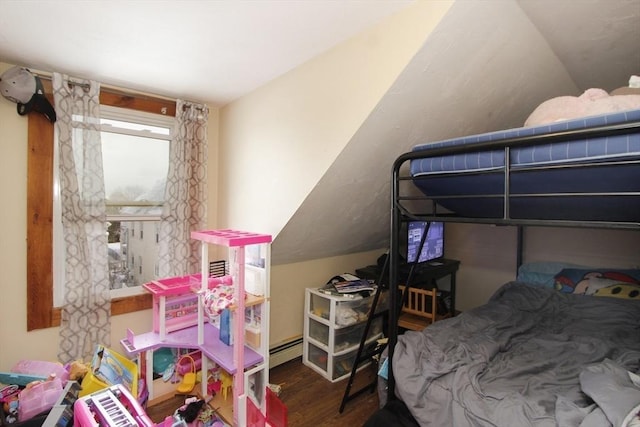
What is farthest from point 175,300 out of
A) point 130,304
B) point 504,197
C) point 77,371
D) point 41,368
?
point 504,197

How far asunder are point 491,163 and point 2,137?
255 cm

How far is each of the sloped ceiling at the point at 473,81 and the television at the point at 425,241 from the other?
0.53 metres

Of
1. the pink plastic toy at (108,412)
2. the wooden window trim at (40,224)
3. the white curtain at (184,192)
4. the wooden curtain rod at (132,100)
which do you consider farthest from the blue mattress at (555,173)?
the wooden window trim at (40,224)

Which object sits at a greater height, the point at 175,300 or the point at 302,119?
the point at 302,119

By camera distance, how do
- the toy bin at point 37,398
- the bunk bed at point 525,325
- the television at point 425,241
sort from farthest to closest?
the television at point 425,241
the toy bin at point 37,398
the bunk bed at point 525,325

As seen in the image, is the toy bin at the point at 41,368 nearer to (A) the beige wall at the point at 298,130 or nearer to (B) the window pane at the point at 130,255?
(B) the window pane at the point at 130,255

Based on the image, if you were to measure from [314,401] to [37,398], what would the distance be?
1.53 metres

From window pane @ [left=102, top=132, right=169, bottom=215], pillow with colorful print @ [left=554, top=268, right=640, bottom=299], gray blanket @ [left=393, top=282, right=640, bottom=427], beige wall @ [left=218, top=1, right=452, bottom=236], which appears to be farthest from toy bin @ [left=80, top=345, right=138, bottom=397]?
pillow with colorful print @ [left=554, top=268, right=640, bottom=299]

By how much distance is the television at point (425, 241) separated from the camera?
A: 2.79 metres

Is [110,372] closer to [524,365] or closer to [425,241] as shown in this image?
[524,365]

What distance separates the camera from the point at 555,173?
40.9 inches

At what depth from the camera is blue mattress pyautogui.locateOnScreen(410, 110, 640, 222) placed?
87 centimetres

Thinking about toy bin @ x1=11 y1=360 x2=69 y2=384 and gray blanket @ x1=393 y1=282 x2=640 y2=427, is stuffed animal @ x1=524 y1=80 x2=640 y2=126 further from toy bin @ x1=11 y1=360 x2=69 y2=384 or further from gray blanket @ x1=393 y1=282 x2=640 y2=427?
toy bin @ x1=11 y1=360 x2=69 y2=384

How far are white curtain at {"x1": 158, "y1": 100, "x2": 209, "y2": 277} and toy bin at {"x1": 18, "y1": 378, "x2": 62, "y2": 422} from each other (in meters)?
0.86
